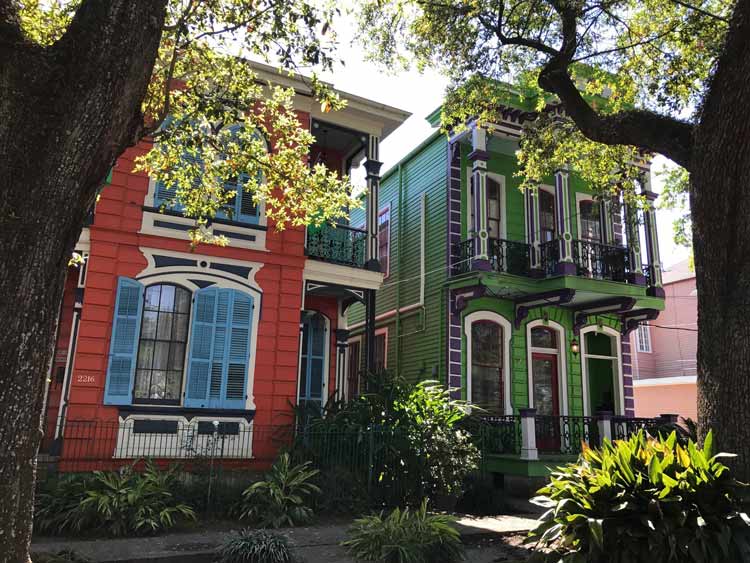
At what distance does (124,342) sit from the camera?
1050cm

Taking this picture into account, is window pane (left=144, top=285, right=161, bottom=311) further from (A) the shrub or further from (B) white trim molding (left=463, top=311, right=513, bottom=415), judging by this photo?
(B) white trim molding (left=463, top=311, right=513, bottom=415)

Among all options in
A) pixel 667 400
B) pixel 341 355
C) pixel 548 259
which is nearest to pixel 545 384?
pixel 548 259

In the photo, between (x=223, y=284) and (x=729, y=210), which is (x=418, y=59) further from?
(x=729, y=210)

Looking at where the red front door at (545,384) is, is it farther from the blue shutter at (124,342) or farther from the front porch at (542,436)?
the blue shutter at (124,342)

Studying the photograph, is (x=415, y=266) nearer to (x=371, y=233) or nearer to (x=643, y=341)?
(x=371, y=233)

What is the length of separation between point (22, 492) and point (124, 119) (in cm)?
299

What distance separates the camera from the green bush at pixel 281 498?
8539 millimetres

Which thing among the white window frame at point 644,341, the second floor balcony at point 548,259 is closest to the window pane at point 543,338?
the second floor balcony at point 548,259

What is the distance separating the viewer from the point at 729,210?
6.00m

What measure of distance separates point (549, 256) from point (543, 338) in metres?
2.38

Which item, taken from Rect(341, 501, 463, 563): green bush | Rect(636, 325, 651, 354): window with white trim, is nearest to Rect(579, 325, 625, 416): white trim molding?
Rect(341, 501, 463, 563): green bush

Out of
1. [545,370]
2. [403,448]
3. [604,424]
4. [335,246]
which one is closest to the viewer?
[403,448]

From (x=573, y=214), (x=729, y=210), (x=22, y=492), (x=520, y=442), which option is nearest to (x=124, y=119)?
(x=22, y=492)

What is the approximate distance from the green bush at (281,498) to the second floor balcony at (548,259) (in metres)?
6.79
